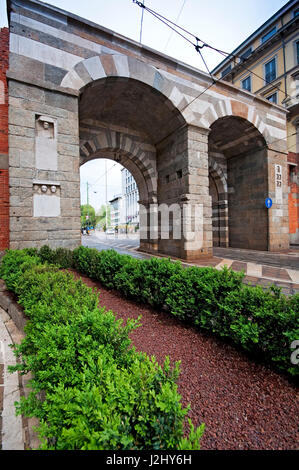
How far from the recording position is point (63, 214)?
19.1ft

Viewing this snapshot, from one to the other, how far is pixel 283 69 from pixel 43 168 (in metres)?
21.6

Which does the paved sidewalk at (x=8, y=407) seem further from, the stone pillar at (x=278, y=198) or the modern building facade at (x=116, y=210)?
the modern building facade at (x=116, y=210)

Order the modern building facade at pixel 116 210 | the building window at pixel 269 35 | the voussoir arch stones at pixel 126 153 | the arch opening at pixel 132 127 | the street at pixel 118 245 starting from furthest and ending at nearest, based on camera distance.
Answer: the modern building facade at pixel 116 210, the building window at pixel 269 35, the street at pixel 118 245, the voussoir arch stones at pixel 126 153, the arch opening at pixel 132 127

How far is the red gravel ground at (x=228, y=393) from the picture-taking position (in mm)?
1304

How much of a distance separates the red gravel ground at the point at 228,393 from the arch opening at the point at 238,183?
31.0 ft

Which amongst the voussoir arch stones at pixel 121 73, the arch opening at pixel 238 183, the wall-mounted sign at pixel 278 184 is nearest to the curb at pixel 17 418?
the voussoir arch stones at pixel 121 73

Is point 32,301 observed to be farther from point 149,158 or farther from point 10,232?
point 149,158

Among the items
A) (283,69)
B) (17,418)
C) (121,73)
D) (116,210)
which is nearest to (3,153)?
(121,73)

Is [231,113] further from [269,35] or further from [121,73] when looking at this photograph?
[269,35]

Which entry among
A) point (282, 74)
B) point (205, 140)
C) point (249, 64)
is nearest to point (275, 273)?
point (205, 140)

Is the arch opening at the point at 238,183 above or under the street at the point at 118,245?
above

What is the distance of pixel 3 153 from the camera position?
→ 17.3 ft

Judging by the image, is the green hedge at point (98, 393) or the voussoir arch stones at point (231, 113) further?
the voussoir arch stones at point (231, 113)

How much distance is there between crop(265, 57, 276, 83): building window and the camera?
17.7 m
